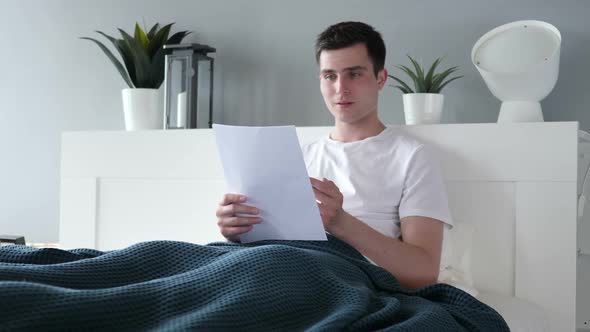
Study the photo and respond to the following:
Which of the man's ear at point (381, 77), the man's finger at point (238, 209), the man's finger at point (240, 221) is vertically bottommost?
the man's finger at point (240, 221)

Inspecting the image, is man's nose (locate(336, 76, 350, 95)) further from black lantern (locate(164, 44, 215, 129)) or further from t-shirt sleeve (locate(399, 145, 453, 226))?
black lantern (locate(164, 44, 215, 129))

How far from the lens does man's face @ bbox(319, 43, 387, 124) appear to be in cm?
194

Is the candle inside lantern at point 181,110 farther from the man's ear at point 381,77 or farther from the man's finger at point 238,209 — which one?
the man's finger at point 238,209

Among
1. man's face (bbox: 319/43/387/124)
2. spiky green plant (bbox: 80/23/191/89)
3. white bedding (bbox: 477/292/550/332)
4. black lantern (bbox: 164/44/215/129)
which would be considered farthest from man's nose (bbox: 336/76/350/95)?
spiky green plant (bbox: 80/23/191/89)

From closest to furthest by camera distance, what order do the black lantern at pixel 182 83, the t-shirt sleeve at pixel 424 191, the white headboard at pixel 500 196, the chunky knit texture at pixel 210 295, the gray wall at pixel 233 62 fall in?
Answer: the chunky knit texture at pixel 210 295, the t-shirt sleeve at pixel 424 191, the white headboard at pixel 500 196, the gray wall at pixel 233 62, the black lantern at pixel 182 83

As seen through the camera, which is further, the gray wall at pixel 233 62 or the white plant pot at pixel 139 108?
the white plant pot at pixel 139 108

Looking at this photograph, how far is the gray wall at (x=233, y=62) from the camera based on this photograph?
229cm

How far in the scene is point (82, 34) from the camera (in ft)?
9.60

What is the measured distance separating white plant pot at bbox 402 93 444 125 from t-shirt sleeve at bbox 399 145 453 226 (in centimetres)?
32

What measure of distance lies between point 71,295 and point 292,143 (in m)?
0.59

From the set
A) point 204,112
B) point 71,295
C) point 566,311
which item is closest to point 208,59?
point 204,112

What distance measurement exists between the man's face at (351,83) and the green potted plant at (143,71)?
82 centimetres

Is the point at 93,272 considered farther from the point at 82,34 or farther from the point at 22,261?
the point at 82,34

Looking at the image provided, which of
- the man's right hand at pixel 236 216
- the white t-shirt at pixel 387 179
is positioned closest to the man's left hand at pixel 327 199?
the man's right hand at pixel 236 216
